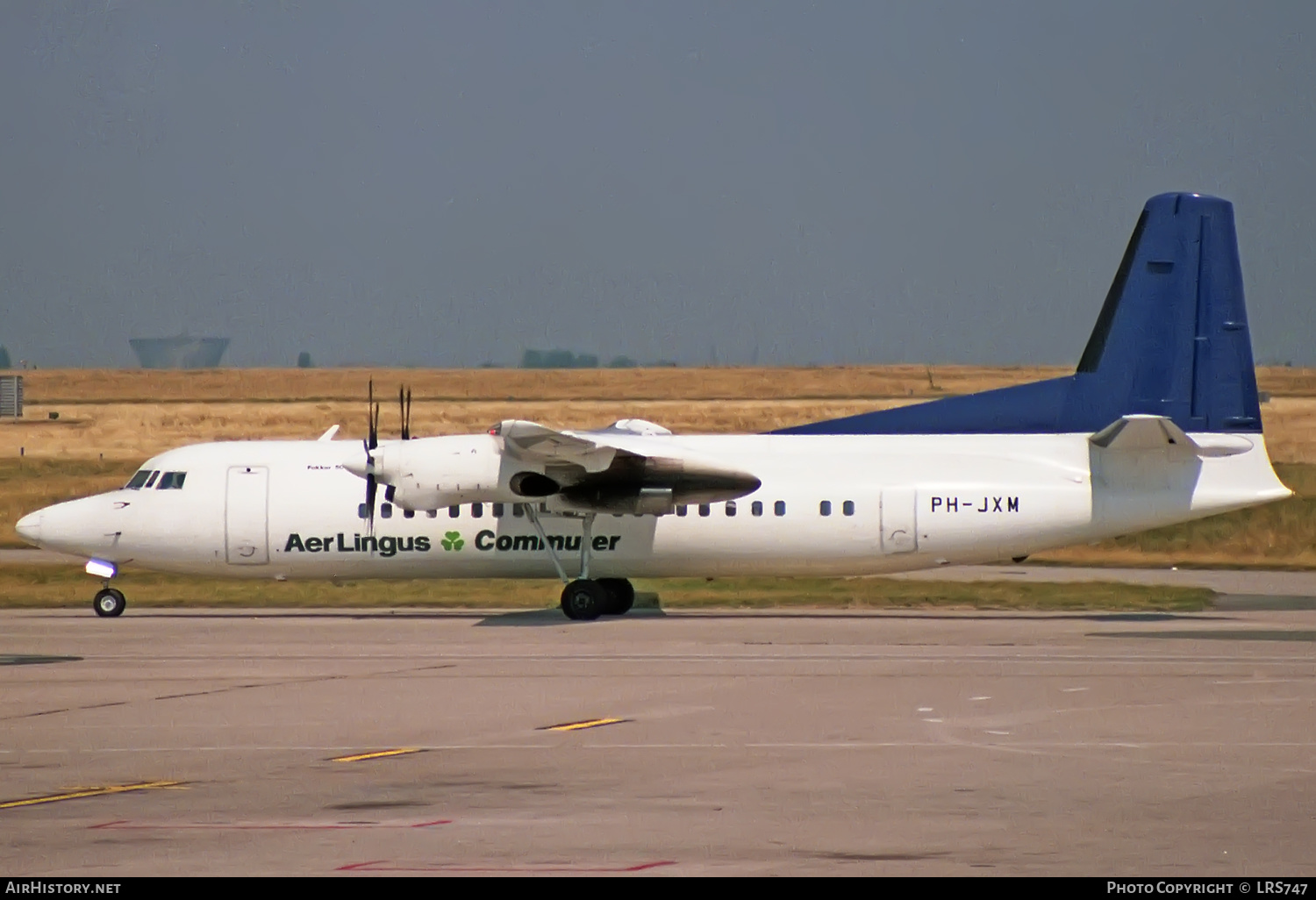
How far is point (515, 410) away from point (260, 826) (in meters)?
90.5

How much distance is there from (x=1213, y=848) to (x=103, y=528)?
71.2 ft

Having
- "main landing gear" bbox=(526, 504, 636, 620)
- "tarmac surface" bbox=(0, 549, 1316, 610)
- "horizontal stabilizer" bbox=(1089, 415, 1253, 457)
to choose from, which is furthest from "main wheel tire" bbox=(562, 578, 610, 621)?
"horizontal stabilizer" bbox=(1089, 415, 1253, 457)

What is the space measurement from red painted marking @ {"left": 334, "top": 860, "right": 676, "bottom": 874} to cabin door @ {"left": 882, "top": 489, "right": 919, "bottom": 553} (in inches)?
669

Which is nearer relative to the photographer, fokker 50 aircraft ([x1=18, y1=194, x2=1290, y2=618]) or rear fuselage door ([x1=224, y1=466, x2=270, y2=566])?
fokker 50 aircraft ([x1=18, y1=194, x2=1290, y2=618])

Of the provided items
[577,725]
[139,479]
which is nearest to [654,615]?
[139,479]

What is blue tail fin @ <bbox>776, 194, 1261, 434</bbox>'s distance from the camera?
26328 millimetres

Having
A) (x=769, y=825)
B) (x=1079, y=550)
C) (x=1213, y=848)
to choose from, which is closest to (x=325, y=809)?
(x=769, y=825)

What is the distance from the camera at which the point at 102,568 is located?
27859mm

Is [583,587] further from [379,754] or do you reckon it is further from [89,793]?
[89,793]

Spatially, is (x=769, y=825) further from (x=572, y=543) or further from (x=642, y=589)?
(x=642, y=589)

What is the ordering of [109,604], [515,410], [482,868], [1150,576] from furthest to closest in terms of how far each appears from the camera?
[515,410]
[1150,576]
[109,604]
[482,868]

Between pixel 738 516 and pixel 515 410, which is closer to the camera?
pixel 738 516

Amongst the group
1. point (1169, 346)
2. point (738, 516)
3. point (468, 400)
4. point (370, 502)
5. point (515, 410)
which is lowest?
point (738, 516)

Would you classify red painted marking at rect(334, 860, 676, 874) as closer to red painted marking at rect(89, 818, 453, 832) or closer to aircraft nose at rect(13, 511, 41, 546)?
red painted marking at rect(89, 818, 453, 832)
